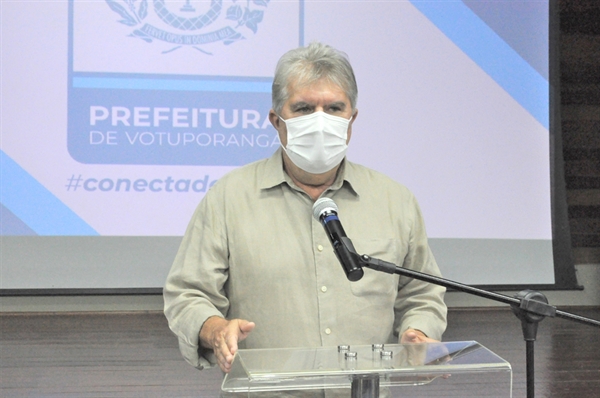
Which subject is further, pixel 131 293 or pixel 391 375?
pixel 131 293

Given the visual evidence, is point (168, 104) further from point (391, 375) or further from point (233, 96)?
point (391, 375)

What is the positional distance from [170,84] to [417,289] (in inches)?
139

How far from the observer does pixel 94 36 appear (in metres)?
4.97

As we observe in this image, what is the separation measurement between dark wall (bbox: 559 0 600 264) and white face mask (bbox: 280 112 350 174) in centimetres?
456

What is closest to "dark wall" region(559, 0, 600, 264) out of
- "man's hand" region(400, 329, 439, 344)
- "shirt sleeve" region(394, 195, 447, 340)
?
"shirt sleeve" region(394, 195, 447, 340)

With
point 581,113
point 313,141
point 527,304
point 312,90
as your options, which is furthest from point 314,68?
point 581,113

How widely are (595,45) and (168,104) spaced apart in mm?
3307

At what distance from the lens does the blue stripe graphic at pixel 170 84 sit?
196 inches

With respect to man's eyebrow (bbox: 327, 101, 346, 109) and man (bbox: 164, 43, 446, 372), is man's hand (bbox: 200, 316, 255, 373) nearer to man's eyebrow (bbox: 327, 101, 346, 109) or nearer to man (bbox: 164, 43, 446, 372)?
man (bbox: 164, 43, 446, 372)

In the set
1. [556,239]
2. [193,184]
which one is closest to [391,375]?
[193,184]

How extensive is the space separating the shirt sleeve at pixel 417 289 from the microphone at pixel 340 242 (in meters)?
0.58

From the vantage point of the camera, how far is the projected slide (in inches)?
196

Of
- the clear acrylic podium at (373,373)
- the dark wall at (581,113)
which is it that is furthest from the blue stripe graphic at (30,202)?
the clear acrylic podium at (373,373)

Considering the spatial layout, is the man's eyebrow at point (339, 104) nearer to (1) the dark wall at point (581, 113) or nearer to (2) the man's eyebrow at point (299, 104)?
(2) the man's eyebrow at point (299, 104)
